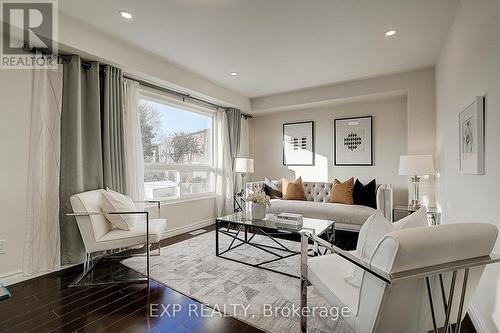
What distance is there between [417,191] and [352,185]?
3.01ft

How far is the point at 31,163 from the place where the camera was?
2.36 m

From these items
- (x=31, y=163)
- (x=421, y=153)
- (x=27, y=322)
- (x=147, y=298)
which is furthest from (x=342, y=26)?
(x=27, y=322)

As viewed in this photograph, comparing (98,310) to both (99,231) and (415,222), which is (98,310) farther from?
(415,222)

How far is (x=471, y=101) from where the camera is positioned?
180 cm

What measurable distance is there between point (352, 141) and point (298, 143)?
3.57 ft

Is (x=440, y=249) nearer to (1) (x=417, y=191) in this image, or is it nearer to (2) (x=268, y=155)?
(1) (x=417, y=191)

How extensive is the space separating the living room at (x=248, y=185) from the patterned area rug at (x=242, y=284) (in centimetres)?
2

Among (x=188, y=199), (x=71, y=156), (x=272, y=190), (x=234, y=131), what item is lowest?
(x=188, y=199)

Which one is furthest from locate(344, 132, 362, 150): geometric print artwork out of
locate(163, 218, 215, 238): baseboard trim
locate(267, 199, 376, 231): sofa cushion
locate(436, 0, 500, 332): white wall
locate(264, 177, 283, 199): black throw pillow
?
locate(163, 218, 215, 238): baseboard trim

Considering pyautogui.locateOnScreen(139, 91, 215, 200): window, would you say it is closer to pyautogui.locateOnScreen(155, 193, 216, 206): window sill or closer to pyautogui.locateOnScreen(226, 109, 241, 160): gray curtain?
pyautogui.locateOnScreen(155, 193, 216, 206): window sill

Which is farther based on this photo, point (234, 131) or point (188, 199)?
point (234, 131)

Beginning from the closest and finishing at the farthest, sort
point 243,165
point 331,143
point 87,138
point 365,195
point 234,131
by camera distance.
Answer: point 87,138, point 365,195, point 243,165, point 331,143, point 234,131

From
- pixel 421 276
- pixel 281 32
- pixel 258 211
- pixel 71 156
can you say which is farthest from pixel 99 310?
pixel 281 32

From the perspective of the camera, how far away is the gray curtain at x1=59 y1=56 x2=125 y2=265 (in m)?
2.54
